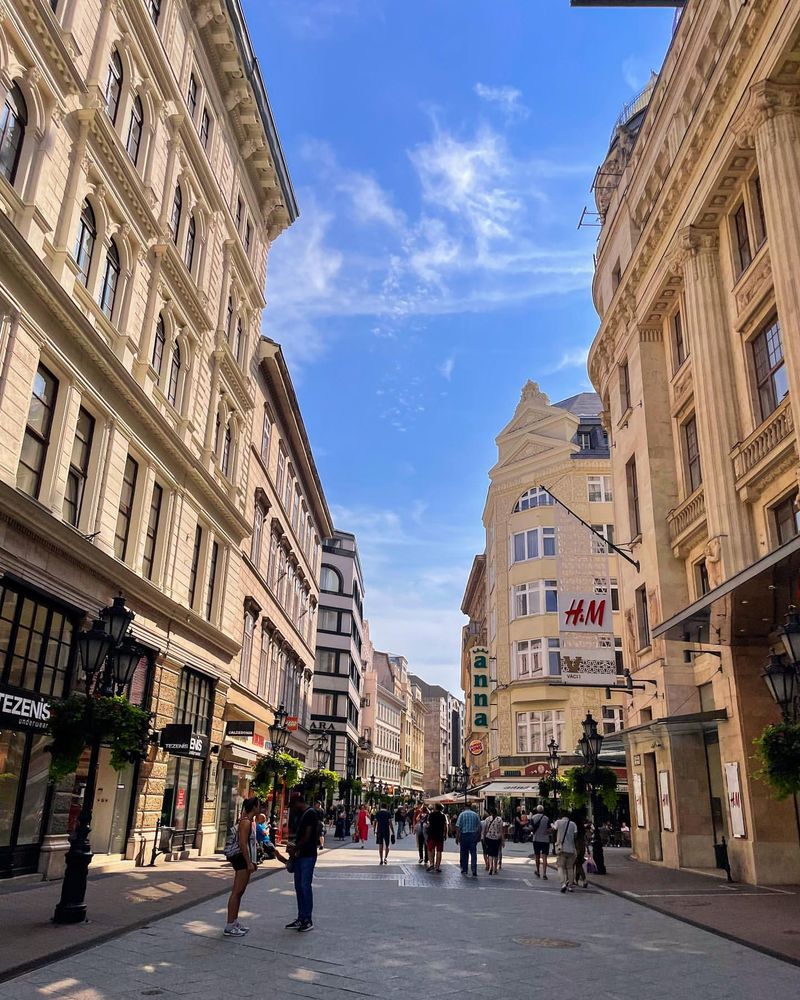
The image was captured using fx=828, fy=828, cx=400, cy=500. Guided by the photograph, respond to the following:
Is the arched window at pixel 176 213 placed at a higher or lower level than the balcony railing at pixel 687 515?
higher

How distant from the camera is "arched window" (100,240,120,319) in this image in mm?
20422

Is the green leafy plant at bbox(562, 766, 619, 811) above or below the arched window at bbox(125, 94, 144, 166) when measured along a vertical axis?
below

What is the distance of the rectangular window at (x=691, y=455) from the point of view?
2661 cm

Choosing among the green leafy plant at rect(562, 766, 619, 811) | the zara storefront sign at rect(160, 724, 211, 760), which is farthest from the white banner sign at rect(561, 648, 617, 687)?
the zara storefront sign at rect(160, 724, 211, 760)

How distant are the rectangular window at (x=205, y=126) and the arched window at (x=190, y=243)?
9.08ft

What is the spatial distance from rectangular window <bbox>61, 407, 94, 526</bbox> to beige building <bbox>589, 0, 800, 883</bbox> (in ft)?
47.2

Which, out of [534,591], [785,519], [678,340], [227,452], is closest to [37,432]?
[227,452]

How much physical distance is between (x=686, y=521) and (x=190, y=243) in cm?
1838

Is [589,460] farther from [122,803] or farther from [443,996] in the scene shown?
[443,996]

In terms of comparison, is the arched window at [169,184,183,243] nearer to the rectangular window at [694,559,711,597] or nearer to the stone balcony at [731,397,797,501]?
the stone balcony at [731,397,797,501]

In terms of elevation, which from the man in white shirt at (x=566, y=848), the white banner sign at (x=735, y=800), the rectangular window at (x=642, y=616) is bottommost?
the man in white shirt at (x=566, y=848)

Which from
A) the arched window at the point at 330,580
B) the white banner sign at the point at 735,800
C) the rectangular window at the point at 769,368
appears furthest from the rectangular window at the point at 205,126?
the arched window at the point at 330,580

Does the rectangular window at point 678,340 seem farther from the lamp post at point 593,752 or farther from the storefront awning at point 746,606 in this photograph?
the lamp post at point 593,752

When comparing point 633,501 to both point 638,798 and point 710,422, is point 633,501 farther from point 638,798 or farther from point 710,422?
point 638,798
